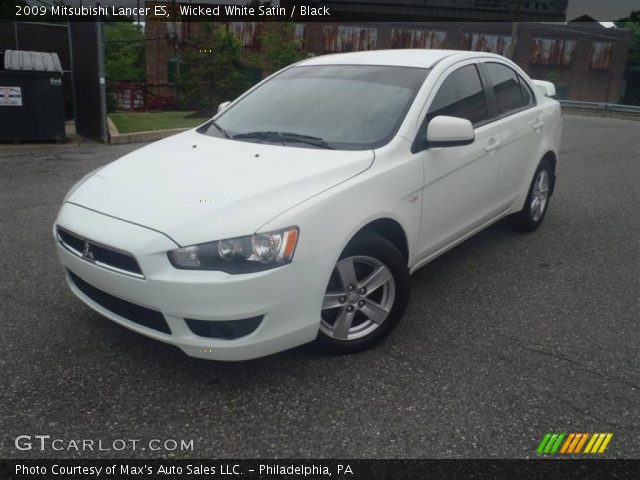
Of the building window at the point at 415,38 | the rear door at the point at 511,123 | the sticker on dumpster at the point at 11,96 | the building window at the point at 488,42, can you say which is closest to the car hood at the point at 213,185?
the rear door at the point at 511,123

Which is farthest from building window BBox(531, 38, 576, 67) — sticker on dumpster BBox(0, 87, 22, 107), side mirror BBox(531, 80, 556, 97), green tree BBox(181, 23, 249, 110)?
side mirror BBox(531, 80, 556, 97)

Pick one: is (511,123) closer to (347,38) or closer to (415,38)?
(347,38)

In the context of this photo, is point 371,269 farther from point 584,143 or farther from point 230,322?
point 584,143

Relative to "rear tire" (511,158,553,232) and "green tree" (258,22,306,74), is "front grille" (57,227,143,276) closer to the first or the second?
"rear tire" (511,158,553,232)

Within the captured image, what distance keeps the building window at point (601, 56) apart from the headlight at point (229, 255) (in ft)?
153

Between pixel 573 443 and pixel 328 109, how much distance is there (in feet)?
7.75

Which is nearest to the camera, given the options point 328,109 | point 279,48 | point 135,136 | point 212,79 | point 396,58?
point 328,109

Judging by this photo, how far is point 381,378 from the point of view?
297cm

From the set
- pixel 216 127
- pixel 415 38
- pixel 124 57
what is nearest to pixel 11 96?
pixel 216 127

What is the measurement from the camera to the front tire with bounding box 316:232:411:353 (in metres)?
3.03

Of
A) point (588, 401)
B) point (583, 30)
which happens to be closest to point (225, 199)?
point (588, 401)

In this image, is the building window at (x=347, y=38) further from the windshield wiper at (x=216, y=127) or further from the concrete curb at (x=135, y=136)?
the windshield wiper at (x=216, y=127)

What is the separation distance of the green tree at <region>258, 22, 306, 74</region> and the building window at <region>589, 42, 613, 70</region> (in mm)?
26453

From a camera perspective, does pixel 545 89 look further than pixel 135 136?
No
